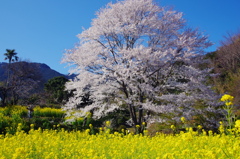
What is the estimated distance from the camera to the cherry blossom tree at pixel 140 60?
30.7 feet

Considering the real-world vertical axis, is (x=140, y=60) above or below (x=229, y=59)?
below

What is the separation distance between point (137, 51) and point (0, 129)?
611cm

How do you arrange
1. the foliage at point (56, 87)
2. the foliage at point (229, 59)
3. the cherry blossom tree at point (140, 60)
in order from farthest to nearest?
1. the foliage at point (56, 87)
2. the foliage at point (229, 59)
3. the cherry blossom tree at point (140, 60)

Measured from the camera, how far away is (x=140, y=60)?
9.23 m

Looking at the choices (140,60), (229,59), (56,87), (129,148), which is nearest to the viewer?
(129,148)

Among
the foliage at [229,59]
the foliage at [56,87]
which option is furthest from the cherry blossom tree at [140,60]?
the foliage at [56,87]

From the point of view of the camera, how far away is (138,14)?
415 inches

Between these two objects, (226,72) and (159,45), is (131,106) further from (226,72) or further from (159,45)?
(226,72)

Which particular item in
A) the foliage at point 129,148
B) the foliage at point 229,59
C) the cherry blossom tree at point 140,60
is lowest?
the foliage at point 129,148

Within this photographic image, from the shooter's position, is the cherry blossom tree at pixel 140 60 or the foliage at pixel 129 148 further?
the cherry blossom tree at pixel 140 60

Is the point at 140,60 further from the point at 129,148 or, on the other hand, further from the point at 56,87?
the point at 56,87

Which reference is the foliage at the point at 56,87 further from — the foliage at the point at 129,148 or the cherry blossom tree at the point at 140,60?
the foliage at the point at 129,148

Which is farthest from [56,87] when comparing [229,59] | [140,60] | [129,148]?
[129,148]

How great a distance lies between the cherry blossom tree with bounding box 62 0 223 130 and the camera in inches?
368
